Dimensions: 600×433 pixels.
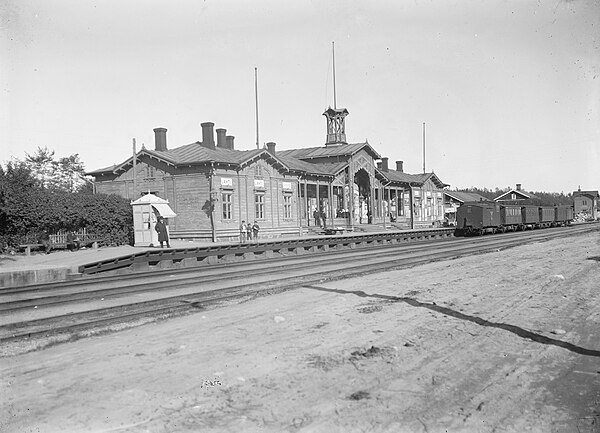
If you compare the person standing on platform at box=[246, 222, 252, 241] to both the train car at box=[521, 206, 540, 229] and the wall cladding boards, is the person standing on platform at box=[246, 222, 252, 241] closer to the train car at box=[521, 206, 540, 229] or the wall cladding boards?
the wall cladding boards

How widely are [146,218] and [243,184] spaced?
26.3 ft

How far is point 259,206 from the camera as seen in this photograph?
117ft

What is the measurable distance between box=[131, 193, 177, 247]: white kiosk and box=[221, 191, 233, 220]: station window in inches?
209

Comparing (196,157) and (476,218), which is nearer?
(196,157)

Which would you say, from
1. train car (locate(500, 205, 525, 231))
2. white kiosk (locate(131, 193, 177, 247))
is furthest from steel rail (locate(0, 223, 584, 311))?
train car (locate(500, 205, 525, 231))

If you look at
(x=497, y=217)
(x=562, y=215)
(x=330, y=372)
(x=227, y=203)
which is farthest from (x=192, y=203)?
(x=562, y=215)

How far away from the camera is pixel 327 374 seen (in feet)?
19.2

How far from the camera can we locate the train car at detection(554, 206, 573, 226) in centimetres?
5934

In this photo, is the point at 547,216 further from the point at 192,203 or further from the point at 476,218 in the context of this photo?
the point at 192,203

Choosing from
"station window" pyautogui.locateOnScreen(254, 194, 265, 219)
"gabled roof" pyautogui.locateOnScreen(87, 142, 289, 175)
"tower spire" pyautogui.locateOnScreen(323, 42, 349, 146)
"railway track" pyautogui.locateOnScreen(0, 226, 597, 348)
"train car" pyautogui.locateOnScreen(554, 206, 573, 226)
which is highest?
"tower spire" pyautogui.locateOnScreen(323, 42, 349, 146)

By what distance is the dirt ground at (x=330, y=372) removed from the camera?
4660 mm

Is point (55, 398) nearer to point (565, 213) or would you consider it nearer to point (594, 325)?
point (594, 325)

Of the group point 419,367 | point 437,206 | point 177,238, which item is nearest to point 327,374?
point 419,367

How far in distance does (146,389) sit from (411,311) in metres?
5.25
